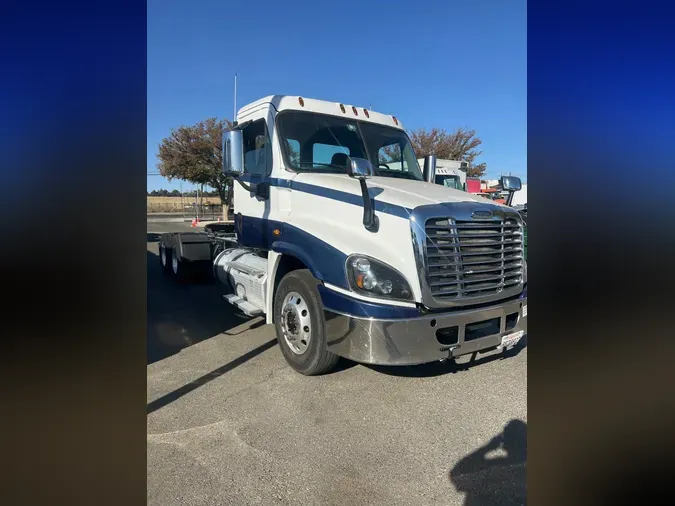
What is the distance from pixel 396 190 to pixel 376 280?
107cm

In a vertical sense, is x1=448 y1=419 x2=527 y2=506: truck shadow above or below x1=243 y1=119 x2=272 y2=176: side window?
below

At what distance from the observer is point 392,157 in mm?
5422

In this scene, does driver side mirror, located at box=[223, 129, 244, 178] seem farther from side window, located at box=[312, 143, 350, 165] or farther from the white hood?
side window, located at box=[312, 143, 350, 165]

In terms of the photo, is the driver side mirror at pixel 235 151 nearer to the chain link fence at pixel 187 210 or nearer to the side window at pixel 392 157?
the side window at pixel 392 157

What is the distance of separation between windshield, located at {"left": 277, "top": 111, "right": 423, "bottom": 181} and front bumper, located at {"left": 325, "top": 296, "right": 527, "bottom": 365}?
2029 millimetres

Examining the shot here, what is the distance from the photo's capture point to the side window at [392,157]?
17.4 ft

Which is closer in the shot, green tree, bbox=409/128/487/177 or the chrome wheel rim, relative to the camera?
the chrome wheel rim

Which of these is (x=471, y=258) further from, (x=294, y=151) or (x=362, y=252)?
(x=294, y=151)

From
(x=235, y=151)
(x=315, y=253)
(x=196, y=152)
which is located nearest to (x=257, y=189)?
(x=235, y=151)

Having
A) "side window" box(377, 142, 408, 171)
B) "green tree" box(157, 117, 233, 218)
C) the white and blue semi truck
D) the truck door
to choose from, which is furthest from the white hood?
"green tree" box(157, 117, 233, 218)

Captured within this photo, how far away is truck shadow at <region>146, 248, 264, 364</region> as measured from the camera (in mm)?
5195
